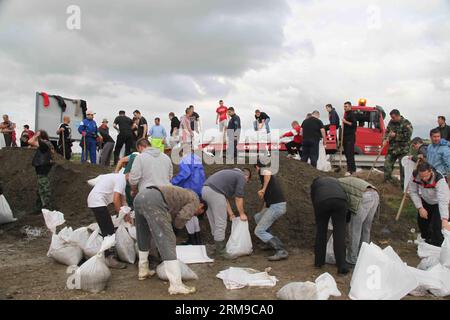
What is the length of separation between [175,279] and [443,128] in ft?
24.8

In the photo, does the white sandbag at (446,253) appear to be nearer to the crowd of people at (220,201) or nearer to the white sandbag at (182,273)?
the crowd of people at (220,201)

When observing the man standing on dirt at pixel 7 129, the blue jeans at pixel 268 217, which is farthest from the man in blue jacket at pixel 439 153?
the man standing on dirt at pixel 7 129

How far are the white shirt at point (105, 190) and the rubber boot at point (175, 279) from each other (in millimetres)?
1251

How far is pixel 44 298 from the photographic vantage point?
4.03 metres

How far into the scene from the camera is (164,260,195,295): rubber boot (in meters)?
→ 4.10

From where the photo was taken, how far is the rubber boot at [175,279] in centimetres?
410

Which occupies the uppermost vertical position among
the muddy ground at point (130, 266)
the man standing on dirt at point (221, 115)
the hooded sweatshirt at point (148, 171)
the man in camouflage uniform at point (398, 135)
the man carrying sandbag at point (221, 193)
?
the man standing on dirt at point (221, 115)

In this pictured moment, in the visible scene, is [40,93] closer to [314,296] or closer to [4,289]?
[4,289]

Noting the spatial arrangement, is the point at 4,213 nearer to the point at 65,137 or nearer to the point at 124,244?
the point at 124,244

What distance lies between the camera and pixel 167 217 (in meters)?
4.30

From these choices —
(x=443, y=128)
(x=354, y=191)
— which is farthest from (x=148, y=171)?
(x=443, y=128)

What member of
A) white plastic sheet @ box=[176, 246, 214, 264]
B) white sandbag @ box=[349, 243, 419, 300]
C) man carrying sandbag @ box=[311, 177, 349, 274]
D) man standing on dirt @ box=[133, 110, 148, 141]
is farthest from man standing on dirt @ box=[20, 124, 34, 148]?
white sandbag @ box=[349, 243, 419, 300]

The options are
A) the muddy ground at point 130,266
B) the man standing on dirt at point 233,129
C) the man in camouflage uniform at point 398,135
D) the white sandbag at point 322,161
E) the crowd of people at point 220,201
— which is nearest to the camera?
the muddy ground at point 130,266

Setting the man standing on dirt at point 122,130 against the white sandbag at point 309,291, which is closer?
the white sandbag at point 309,291
